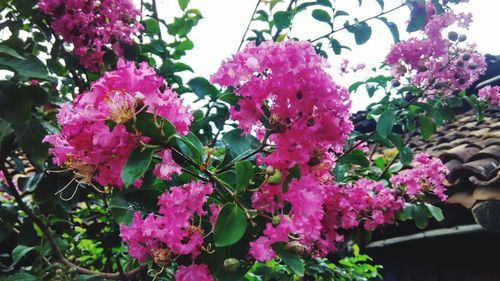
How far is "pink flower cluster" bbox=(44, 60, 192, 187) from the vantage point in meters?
0.71

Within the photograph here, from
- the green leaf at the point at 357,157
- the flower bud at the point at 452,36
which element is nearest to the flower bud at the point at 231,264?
the green leaf at the point at 357,157

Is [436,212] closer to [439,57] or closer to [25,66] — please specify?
[439,57]

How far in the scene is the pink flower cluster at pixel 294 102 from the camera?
784 millimetres

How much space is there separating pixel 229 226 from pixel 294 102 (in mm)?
238

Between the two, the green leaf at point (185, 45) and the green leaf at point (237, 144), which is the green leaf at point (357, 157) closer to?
the green leaf at point (237, 144)

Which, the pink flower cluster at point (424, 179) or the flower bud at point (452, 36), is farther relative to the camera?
the flower bud at point (452, 36)

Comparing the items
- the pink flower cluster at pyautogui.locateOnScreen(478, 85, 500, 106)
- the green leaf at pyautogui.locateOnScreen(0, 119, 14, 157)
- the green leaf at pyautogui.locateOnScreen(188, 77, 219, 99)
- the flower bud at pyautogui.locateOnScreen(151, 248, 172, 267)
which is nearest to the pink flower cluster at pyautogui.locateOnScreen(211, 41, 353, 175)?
the flower bud at pyautogui.locateOnScreen(151, 248, 172, 267)

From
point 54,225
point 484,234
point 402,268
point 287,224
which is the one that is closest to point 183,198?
point 287,224

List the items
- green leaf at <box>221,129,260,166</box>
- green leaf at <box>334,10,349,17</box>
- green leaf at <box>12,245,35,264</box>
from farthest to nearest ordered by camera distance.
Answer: green leaf at <box>12,245,35,264</box> < green leaf at <box>334,10,349,17</box> < green leaf at <box>221,129,260,166</box>

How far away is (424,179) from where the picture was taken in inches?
74.3

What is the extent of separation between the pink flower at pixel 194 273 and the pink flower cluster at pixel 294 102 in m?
0.22

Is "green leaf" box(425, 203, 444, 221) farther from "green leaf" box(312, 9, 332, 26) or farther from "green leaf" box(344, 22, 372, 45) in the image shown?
"green leaf" box(312, 9, 332, 26)

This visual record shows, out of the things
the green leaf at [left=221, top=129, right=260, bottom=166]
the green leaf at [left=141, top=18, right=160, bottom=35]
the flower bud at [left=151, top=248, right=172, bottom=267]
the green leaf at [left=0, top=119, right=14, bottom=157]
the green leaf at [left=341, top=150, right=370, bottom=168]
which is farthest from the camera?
the green leaf at [left=141, top=18, right=160, bottom=35]

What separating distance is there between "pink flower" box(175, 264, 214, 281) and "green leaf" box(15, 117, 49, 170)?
87cm
